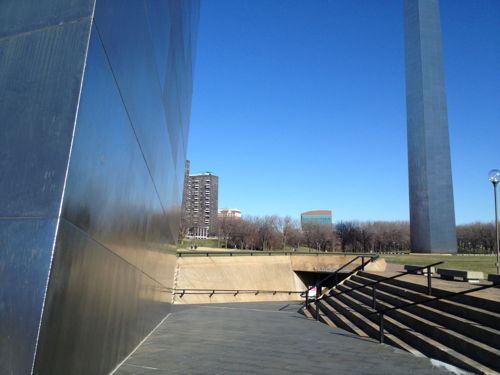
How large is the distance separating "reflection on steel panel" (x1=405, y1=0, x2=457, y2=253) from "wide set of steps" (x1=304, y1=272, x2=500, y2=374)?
149 ft

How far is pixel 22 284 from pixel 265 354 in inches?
184

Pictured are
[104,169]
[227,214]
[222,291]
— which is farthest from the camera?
[227,214]

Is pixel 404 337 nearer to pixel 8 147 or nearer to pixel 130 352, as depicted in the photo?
pixel 130 352

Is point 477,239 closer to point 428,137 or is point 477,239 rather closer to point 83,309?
point 428,137

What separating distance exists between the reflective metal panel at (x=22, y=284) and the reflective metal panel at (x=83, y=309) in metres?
0.06

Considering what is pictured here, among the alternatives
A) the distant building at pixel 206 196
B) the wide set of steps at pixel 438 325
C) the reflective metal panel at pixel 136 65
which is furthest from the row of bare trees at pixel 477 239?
the reflective metal panel at pixel 136 65

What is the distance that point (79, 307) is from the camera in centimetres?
281

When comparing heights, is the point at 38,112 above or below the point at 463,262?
above

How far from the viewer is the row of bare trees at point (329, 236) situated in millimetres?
84938

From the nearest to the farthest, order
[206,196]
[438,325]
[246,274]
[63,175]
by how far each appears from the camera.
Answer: [63,175]
[438,325]
[246,274]
[206,196]

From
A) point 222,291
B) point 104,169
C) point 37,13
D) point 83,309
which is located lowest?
point 222,291

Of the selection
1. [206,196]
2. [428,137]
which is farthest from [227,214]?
[428,137]

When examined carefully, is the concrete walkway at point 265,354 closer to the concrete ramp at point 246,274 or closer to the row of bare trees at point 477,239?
the concrete ramp at point 246,274

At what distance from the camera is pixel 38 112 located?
2.51 meters
